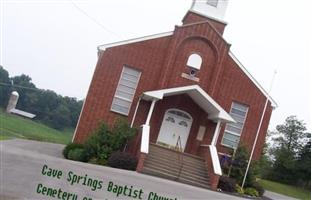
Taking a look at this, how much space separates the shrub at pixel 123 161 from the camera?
80.7 ft

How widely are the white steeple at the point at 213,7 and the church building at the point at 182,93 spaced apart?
6.33 ft

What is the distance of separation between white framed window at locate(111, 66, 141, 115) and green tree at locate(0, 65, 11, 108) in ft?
229

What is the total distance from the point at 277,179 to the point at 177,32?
3340 cm

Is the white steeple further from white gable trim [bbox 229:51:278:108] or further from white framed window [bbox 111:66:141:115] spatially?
white framed window [bbox 111:66:141:115]

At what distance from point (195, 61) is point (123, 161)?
8.96 meters

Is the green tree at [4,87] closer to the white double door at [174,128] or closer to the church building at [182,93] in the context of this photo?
the church building at [182,93]

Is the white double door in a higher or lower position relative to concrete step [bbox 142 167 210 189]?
higher

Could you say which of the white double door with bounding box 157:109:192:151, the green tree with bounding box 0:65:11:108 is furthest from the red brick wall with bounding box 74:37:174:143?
the green tree with bounding box 0:65:11:108

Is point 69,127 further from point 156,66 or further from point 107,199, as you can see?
point 107,199

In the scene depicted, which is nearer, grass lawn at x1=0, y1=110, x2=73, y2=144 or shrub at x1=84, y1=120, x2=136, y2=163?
shrub at x1=84, y1=120, x2=136, y2=163

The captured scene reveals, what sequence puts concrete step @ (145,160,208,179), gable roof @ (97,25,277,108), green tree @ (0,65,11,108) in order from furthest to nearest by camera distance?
green tree @ (0,65,11,108)
gable roof @ (97,25,277,108)
concrete step @ (145,160,208,179)

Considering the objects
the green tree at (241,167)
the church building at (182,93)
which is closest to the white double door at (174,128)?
the church building at (182,93)

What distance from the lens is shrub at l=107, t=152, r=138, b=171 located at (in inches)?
968

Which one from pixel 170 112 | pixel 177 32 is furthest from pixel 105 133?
pixel 177 32
